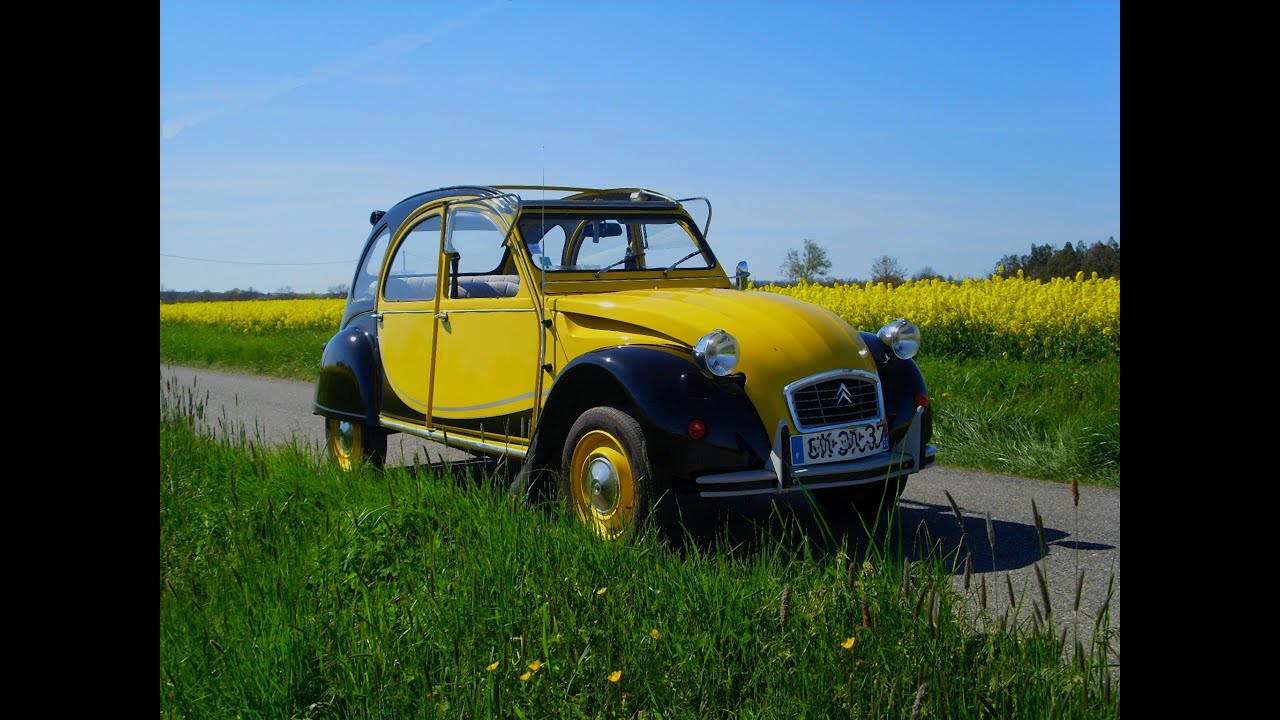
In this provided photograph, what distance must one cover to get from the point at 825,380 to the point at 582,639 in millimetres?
2389

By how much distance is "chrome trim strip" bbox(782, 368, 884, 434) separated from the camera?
5215 mm

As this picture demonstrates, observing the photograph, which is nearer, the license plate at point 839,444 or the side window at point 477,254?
the license plate at point 839,444

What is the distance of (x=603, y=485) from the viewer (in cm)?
512

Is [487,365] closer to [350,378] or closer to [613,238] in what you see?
[613,238]

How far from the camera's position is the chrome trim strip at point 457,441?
6090 millimetres

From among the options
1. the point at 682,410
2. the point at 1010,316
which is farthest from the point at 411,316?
the point at 1010,316

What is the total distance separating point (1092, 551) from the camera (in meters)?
5.39

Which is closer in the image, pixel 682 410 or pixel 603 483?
pixel 682 410

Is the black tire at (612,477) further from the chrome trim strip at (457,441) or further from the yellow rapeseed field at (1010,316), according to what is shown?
the yellow rapeseed field at (1010,316)

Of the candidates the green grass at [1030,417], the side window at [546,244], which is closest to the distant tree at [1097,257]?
the green grass at [1030,417]

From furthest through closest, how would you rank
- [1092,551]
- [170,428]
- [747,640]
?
[170,428], [1092,551], [747,640]

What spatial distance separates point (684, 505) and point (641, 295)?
135 centimetres
